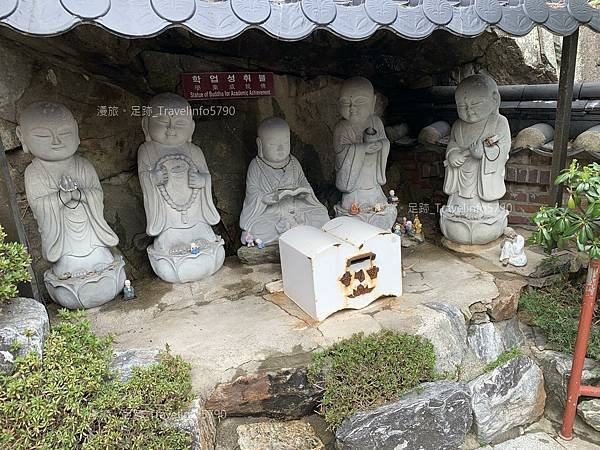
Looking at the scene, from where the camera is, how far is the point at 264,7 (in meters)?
2.73

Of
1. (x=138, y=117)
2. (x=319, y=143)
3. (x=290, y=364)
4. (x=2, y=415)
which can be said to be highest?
(x=138, y=117)

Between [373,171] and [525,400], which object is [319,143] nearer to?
[373,171]

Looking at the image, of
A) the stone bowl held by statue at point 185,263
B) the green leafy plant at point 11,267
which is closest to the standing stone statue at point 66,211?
the stone bowl held by statue at point 185,263

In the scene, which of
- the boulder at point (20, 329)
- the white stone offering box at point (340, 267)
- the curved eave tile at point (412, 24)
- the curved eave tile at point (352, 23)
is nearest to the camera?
the boulder at point (20, 329)

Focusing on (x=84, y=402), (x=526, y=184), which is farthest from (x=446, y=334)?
(x=526, y=184)

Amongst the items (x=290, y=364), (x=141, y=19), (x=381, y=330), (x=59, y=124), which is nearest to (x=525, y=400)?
(x=381, y=330)

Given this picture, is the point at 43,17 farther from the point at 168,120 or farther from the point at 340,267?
the point at 340,267

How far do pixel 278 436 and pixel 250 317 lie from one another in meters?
0.95

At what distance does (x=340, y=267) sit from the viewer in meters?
3.46

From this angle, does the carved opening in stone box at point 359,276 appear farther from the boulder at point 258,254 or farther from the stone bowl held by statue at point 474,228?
the stone bowl held by statue at point 474,228

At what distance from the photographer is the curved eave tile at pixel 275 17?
2.40 meters

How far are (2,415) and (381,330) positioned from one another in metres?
2.25

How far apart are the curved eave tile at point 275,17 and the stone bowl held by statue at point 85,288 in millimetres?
2011

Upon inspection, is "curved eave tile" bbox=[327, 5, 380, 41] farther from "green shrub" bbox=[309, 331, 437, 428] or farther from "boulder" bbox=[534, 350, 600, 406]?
"boulder" bbox=[534, 350, 600, 406]
